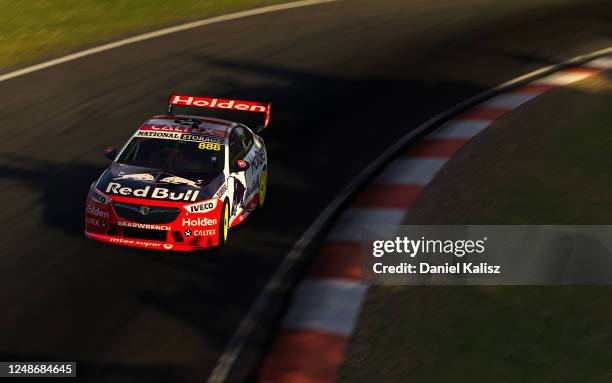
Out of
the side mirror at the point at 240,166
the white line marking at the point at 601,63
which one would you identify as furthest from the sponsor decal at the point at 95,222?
the white line marking at the point at 601,63

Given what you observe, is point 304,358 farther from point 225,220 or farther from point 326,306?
point 225,220

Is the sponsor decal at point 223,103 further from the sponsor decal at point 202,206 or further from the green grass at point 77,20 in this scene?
the green grass at point 77,20

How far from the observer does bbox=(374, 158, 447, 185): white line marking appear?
14.1 metres

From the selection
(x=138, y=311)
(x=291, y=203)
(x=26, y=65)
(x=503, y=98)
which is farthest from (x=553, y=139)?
(x=26, y=65)

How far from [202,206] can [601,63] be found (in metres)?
10.4

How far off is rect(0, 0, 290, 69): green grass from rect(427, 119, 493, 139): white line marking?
323 inches

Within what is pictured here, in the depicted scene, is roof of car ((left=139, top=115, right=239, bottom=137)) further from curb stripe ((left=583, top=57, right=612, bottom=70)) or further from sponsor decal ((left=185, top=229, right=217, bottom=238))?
curb stripe ((left=583, top=57, right=612, bottom=70))

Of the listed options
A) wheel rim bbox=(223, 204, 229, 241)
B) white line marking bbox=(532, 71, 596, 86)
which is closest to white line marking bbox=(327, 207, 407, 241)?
wheel rim bbox=(223, 204, 229, 241)

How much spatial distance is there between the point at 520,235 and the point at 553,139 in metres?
3.50

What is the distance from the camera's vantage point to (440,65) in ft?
64.4

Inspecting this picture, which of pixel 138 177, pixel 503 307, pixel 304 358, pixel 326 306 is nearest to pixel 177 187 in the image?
pixel 138 177

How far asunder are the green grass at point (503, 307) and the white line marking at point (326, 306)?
16cm

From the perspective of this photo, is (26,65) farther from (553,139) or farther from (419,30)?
(553,139)

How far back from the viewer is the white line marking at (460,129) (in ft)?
52.3
